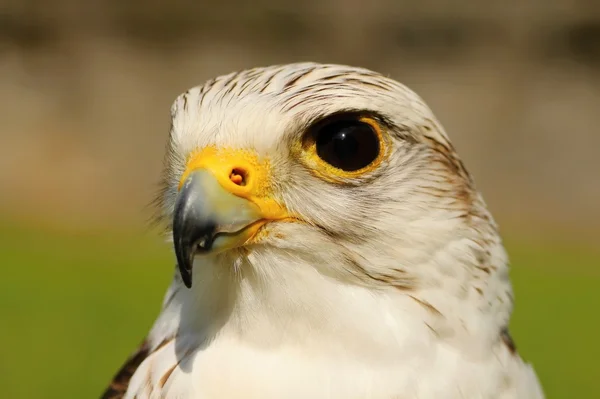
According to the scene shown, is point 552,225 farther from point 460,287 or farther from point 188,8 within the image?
point 460,287

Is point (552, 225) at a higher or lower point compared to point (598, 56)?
lower

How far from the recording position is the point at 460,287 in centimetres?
211

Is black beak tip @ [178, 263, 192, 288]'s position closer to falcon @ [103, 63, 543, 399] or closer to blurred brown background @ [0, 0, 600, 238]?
falcon @ [103, 63, 543, 399]

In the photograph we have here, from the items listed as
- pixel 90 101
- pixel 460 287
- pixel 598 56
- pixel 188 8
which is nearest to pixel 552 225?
pixel 598 56

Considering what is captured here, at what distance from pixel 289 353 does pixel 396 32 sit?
894 cm

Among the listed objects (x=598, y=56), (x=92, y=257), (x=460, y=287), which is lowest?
(x=92, y=257)

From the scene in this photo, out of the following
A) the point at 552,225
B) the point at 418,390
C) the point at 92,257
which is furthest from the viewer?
the point at 552,225

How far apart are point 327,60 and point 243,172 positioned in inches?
336

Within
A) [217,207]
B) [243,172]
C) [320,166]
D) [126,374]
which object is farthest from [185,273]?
[126,374]

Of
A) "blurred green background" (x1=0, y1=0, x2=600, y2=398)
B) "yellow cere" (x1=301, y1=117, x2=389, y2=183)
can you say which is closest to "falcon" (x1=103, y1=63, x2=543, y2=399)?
"yellow cere" (x1=301, y1=117, x2=389, y2=183)

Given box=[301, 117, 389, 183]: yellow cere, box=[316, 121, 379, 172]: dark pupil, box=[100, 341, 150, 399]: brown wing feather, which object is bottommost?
box=[100, 341, 150, 399]: brown wing feather

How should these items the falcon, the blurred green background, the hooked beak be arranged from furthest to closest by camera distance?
the blurred green background, the falcon, the hooked beak

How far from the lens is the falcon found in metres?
1.99

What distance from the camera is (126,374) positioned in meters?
2.29
